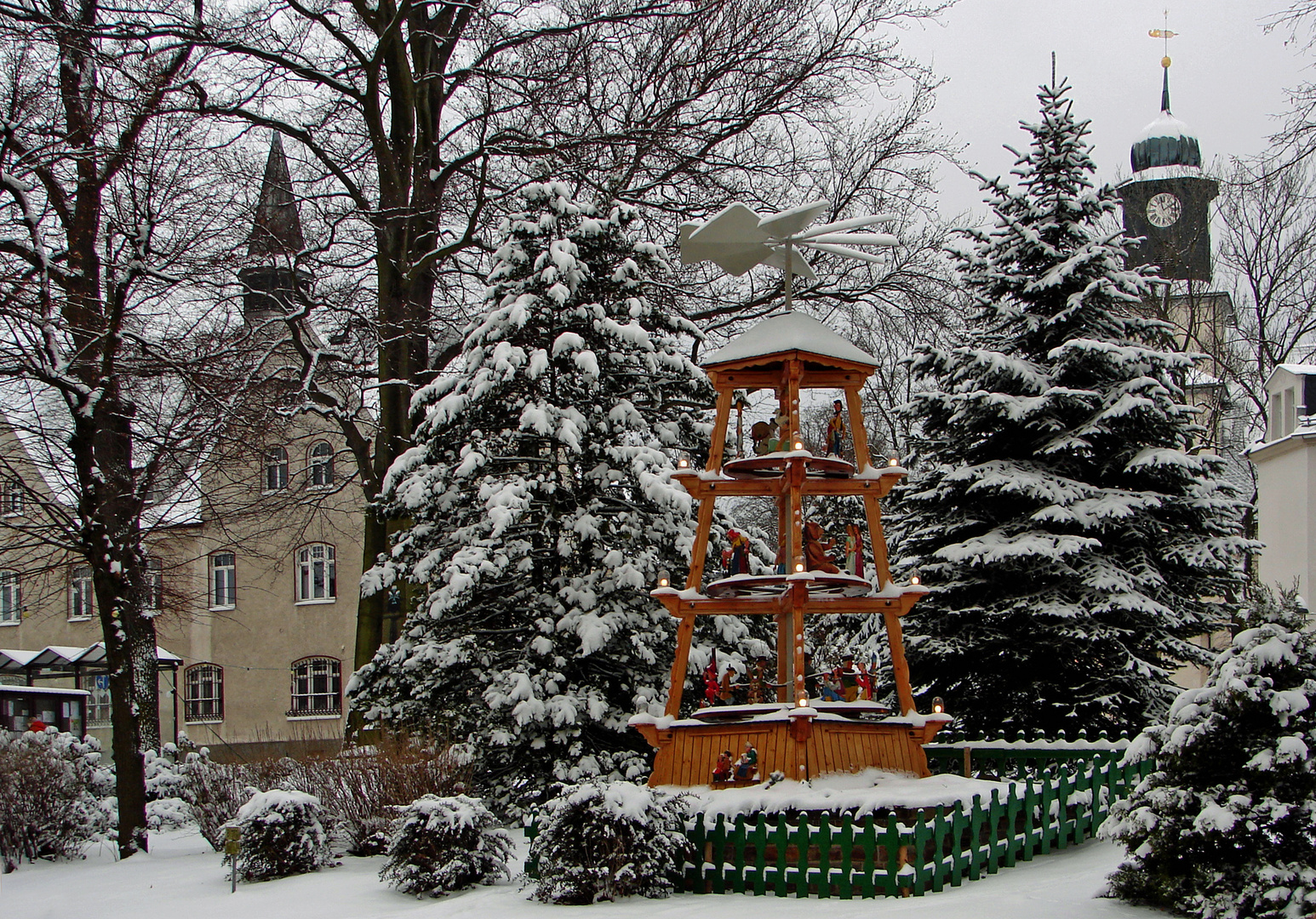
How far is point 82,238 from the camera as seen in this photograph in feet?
47.3

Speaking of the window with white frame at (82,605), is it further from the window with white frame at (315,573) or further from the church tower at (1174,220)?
the church tower at (1174,220)

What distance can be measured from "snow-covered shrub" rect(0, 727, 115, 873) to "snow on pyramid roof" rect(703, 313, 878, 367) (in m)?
8.97

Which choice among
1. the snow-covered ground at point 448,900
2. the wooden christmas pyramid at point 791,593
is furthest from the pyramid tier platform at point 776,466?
the snow-covered ground at point 448,900

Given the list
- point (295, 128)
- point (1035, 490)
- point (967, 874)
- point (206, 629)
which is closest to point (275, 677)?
point (206, 629)

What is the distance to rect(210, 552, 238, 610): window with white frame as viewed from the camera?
38.7 metres

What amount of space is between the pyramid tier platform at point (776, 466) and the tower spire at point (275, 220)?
27.4 ft

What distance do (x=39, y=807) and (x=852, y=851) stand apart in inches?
380

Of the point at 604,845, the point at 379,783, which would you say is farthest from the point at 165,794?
the point at 604,845

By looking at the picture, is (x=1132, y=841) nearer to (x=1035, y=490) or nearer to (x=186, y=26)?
(x=1035, y=490)

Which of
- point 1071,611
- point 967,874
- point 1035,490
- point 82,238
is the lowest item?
point 967,874

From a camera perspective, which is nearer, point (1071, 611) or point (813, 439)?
point (1071, 611)

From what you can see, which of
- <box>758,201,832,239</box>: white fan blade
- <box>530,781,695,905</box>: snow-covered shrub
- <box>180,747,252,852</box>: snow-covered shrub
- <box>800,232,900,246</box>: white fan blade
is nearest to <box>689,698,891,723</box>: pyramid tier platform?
<box>530,781,695,905</box>: snow-covered shrub

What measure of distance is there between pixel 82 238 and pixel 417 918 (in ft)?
31.5

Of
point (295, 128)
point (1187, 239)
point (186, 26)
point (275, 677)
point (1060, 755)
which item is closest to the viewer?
point (1060, 755)
